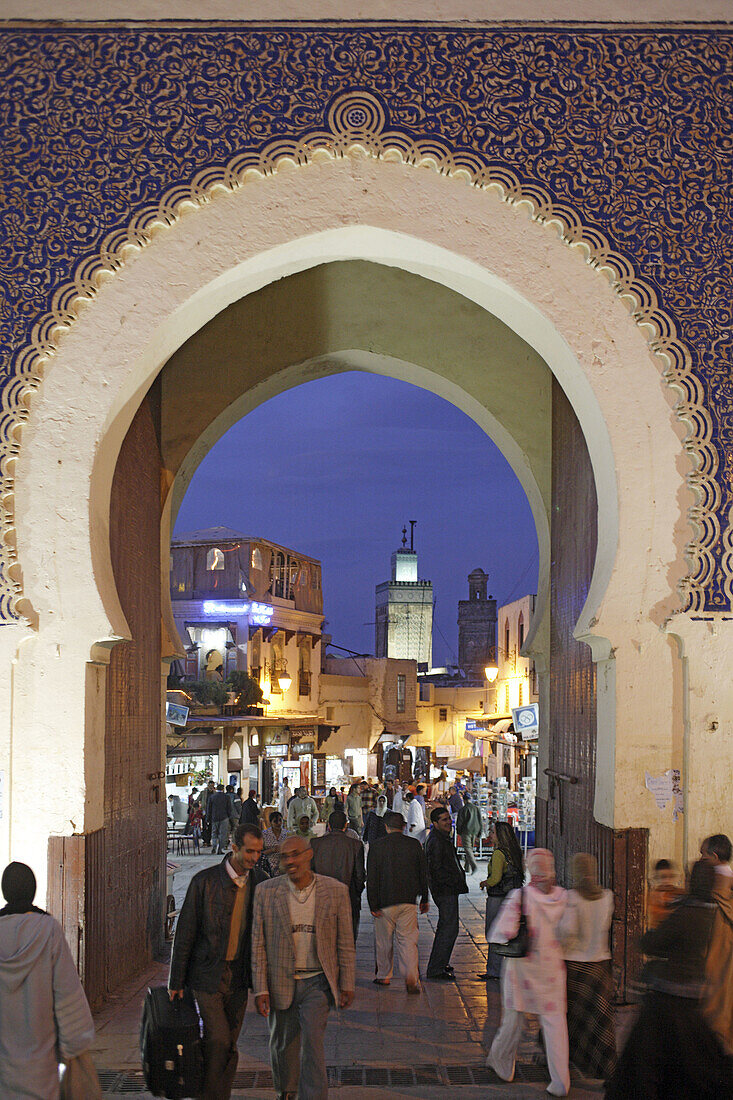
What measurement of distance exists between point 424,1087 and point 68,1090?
6.13 ft

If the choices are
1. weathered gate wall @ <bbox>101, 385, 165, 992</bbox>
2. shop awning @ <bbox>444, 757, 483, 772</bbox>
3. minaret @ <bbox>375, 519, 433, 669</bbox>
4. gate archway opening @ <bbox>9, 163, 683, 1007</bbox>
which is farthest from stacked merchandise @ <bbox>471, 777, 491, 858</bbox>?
minaret @ <bbox>375, 519, 433, 669</bbox>

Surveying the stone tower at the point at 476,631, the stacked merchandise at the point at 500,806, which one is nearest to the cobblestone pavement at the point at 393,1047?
the stacked merchandise at the point at 500,806

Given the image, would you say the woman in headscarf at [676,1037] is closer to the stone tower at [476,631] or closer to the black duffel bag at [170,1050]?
the black duffel bag at [170,1050]

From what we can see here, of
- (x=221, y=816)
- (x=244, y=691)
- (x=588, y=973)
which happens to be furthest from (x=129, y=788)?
(x=244, y=691)

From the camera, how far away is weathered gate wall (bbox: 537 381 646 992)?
17.1 feet

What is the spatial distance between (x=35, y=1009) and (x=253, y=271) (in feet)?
12.6

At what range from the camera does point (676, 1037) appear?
10.1 ft

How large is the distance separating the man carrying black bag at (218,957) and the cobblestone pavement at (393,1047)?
568mm

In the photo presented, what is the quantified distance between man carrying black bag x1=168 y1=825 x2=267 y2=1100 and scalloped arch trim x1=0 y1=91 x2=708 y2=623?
1765 mm

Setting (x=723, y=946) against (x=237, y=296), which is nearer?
(x=723, y=946)

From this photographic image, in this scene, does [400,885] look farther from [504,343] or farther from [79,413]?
[504,343]

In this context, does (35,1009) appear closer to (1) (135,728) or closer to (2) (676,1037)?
(2) (676,1037)

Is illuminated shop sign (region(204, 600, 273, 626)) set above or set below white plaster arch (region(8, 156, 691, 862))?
below

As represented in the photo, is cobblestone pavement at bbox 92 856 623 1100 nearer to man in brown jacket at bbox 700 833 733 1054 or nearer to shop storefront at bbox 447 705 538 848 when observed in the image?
man in brown jacket at bbox 700 833 733 1054
